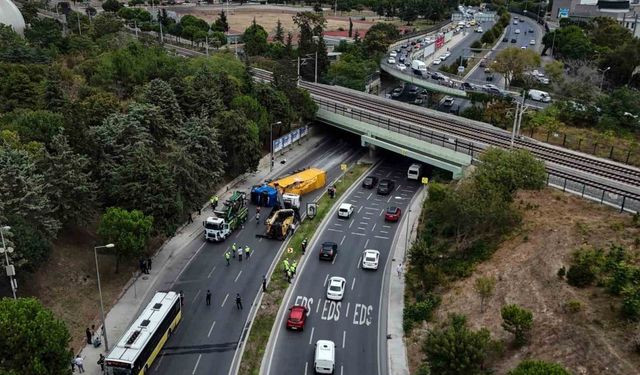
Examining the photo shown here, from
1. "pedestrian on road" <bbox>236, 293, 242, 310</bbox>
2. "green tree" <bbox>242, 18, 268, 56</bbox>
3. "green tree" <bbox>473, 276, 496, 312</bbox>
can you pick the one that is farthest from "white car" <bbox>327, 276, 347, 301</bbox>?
"green tree" <bbox>242, 18, 268, 56</bbox>

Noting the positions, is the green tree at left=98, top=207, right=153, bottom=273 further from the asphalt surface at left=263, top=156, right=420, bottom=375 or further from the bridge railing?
the bridge railing

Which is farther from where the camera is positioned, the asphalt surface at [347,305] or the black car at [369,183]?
the black car at [369,183]

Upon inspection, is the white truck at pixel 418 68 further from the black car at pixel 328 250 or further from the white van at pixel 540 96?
the black car at pixel 328 250

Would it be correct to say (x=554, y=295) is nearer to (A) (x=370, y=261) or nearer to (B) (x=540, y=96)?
(A) (x=370, y=261)

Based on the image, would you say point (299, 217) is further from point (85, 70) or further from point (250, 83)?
point (85, 70)

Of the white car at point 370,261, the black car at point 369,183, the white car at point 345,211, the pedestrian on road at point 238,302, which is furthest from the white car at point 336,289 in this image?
the black car at point 369,183

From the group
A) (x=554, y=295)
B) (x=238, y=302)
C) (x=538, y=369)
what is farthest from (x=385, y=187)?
(x=538, y=369)
